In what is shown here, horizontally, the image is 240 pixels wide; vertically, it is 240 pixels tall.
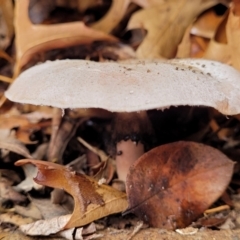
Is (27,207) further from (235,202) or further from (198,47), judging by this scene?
(198,47)

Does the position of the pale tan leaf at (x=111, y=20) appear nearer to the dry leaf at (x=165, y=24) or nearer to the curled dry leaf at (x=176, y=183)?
the dry leaf at (x=165, y=24)

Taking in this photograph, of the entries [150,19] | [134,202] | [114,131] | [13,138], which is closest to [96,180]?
[134,202]

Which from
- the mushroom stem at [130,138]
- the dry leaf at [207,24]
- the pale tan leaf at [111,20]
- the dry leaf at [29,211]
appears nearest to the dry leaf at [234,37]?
the dry leaf at [207,24]

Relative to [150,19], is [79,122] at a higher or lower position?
lower

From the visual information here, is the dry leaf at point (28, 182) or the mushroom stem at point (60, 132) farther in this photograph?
the mushroom stem at point (60, 132)

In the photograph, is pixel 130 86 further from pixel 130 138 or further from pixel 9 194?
pixel 9 194

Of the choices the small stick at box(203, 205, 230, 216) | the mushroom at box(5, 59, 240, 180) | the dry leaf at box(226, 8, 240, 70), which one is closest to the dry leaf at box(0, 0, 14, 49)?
the mushroom at box(5, 59, 240, 180)

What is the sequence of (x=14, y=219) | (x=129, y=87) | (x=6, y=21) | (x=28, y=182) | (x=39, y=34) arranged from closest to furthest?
(x=129, y=87), (x=14, y=219), (x=28, y=182), (x=39, y=34), (x=6, y=21)

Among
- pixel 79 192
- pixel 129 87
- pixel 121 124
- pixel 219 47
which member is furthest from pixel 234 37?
pixel 79 192
